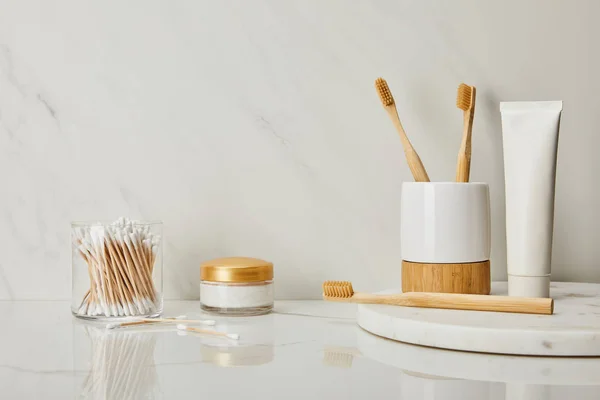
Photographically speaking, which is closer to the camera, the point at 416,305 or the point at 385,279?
the point at 416,305

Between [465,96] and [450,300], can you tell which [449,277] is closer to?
[450,300]

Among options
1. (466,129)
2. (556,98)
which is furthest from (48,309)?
(556,98)

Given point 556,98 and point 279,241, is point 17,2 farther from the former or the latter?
point 556,98

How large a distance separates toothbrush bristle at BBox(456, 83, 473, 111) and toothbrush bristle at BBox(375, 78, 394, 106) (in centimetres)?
9

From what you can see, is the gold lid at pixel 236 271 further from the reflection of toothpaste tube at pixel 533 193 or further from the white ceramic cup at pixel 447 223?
the reflection of toothpaste tube at pixel 533 193

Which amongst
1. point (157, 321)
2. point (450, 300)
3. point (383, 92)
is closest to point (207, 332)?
point (157, 321)

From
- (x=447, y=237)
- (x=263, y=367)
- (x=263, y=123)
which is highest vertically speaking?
(x=263, y=123)

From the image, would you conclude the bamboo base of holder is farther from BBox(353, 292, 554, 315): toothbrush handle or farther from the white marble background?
the white marble background

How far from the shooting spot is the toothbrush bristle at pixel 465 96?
887 millimetres

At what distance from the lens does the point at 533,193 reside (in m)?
0.78

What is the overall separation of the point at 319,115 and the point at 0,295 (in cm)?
50

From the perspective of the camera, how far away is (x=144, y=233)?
2.75 feet

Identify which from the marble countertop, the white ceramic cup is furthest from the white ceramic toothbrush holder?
the marble countertop

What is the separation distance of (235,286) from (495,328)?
1.08 ft
